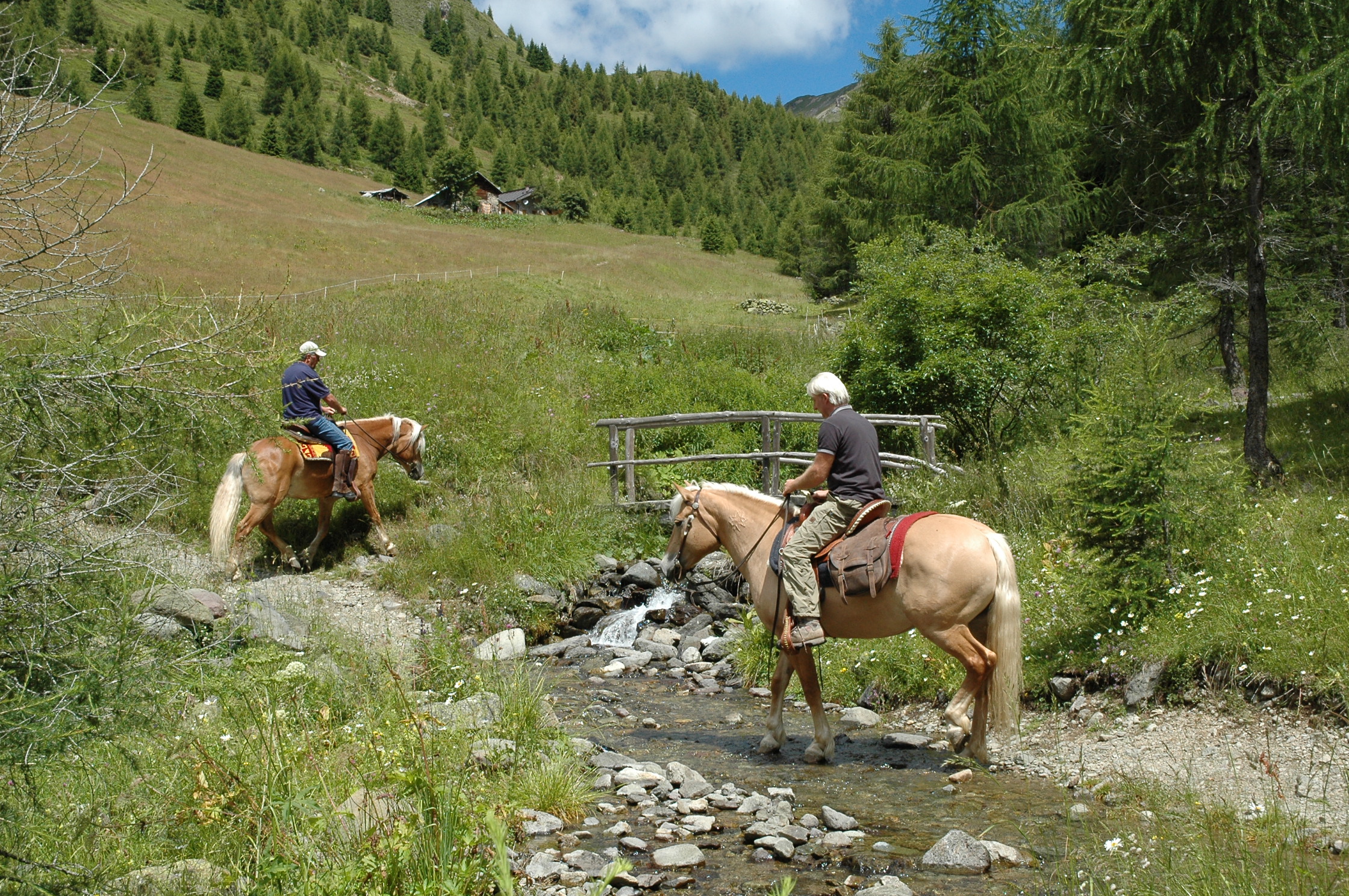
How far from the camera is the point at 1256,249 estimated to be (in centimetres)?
1089

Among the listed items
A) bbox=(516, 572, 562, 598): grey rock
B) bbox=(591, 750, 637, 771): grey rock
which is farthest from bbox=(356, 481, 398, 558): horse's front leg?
bbox=(591, 750, 637, 771): grey rock

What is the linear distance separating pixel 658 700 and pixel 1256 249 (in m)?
9.07

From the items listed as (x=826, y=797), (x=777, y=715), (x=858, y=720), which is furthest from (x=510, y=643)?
(x=826, y=797)

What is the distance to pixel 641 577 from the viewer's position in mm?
12953

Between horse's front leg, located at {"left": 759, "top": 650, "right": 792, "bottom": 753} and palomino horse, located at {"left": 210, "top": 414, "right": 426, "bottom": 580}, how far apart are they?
6.50 meters

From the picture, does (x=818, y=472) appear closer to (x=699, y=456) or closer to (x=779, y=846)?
(x=779, y=846)

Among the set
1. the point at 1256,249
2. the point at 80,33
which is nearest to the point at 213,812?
the point at 1256,249

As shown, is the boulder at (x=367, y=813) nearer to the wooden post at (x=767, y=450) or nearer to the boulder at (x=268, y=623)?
the boulder at (x=268, y=623)

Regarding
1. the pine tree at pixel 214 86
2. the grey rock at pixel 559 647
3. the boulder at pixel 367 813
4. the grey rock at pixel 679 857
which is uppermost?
the pine tree at pixel 214 86

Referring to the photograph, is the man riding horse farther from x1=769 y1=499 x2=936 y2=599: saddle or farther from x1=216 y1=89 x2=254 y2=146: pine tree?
x1=216 y1=89 x2=254 y2=146: pine tree

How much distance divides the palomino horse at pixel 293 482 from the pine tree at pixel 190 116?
88.0 metres

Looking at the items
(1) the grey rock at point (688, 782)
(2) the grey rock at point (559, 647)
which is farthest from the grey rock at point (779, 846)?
(2) the grey rock at point (559, 647)

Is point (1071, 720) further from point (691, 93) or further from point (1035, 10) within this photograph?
point (691, 93)

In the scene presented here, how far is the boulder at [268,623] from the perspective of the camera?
7926 millimetres
